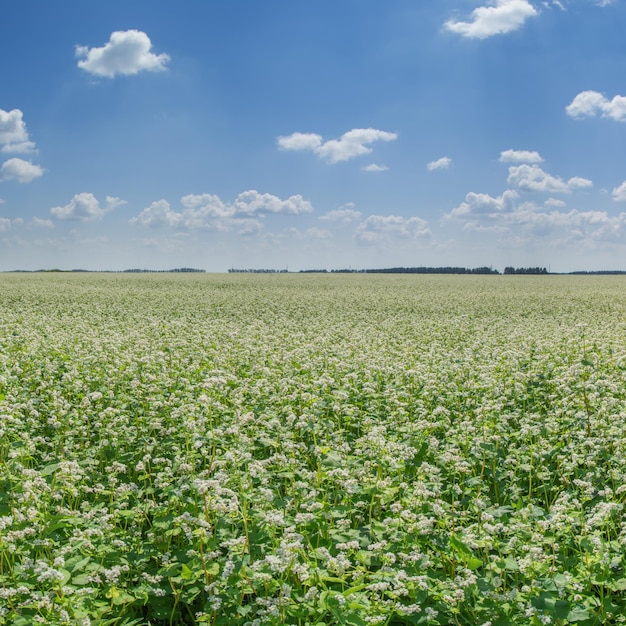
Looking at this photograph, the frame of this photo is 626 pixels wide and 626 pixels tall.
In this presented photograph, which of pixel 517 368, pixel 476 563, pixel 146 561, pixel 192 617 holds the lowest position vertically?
pixel 192 617

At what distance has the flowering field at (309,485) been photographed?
4.72 m

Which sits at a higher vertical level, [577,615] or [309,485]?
[309,485]

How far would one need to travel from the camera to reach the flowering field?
472cm

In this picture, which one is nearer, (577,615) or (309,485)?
(577,615)

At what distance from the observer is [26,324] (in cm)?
Answer: 1970

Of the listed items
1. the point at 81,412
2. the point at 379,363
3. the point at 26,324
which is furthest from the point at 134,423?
the point at 26,324

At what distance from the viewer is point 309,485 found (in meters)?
6.44

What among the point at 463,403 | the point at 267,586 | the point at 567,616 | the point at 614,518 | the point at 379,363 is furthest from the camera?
the point at 379,363

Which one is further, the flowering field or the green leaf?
the flowering field

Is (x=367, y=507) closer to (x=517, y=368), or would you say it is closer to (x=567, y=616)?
(x=567, y=616)

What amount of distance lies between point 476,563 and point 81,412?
22.9ft

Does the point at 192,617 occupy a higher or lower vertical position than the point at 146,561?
lower

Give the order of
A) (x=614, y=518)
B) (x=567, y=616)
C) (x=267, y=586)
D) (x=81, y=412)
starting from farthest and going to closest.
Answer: (x=81, y=412), (x=614, y=518), (x=267, y=586), (x=567, y=616)

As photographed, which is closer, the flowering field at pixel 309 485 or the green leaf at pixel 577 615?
the green leaf at pixel 577 615
